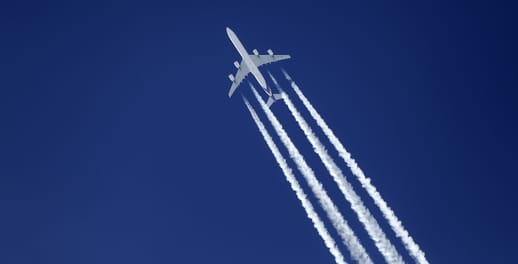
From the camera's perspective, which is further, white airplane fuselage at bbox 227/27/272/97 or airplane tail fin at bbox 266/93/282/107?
airplane tail fin at bbox 266/93/282/107

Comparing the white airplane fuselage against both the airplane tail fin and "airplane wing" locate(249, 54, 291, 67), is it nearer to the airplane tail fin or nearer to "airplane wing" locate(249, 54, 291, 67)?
the airplane tail fin

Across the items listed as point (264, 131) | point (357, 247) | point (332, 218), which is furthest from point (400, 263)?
point (264, 131)

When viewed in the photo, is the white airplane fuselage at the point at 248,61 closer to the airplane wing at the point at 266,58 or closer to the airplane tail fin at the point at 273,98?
the airplane tail fin at the point at 273,98

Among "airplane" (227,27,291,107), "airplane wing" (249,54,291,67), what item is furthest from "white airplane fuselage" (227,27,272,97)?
"airplane wing" (249,54,291,67)

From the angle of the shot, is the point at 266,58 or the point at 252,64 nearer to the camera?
the point at 252,64

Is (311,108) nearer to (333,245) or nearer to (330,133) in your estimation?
(330,133)

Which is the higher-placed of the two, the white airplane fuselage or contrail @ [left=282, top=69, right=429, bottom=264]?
the white airplane fuselage

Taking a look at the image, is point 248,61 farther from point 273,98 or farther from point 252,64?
point 273,98

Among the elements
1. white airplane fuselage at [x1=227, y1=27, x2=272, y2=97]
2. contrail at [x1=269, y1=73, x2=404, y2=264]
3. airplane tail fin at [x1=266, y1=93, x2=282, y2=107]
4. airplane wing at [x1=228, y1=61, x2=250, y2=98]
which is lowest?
contrail at [x1=269, y1=73, x2=404, y2=264]

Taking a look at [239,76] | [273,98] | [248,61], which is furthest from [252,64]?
[239,76]
